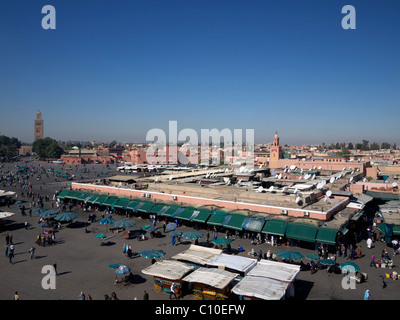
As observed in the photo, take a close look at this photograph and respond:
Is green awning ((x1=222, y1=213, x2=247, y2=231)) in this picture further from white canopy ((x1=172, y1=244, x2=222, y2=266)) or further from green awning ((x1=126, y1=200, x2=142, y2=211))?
green awning ((x1=126, y1=200, x2=142, y2=211))

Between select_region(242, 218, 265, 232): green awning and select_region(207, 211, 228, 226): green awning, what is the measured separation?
165 centimetres

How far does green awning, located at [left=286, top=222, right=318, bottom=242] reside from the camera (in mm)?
17300

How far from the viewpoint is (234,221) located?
20.0 metres

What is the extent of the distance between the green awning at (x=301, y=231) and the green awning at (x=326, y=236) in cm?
24

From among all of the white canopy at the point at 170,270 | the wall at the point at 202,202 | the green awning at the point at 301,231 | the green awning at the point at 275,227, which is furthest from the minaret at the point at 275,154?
the white canopy at the point at 170,270

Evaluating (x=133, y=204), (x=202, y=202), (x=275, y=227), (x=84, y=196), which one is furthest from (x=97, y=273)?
(x=84, y=196)

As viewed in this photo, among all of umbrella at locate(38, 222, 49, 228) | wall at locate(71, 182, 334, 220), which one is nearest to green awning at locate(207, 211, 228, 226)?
Result: wall at locate(71, 182, 334, 220)

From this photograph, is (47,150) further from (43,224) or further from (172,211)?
(172,211)

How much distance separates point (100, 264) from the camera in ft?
51.3

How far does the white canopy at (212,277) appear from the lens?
441 inches

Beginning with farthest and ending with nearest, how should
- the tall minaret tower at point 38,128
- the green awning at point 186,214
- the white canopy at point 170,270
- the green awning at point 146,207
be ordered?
the tall minaret tower at point 38,128 → the green awning at point 146,207 → the green awning at point 186,214 → the white canopy at point 170,270

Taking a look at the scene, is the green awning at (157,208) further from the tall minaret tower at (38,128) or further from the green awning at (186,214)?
the tall minaret tower at (38,128)

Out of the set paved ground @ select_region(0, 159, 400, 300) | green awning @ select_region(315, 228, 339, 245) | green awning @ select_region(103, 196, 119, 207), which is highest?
green awning @ select_region(103, 196, 119, 207)
